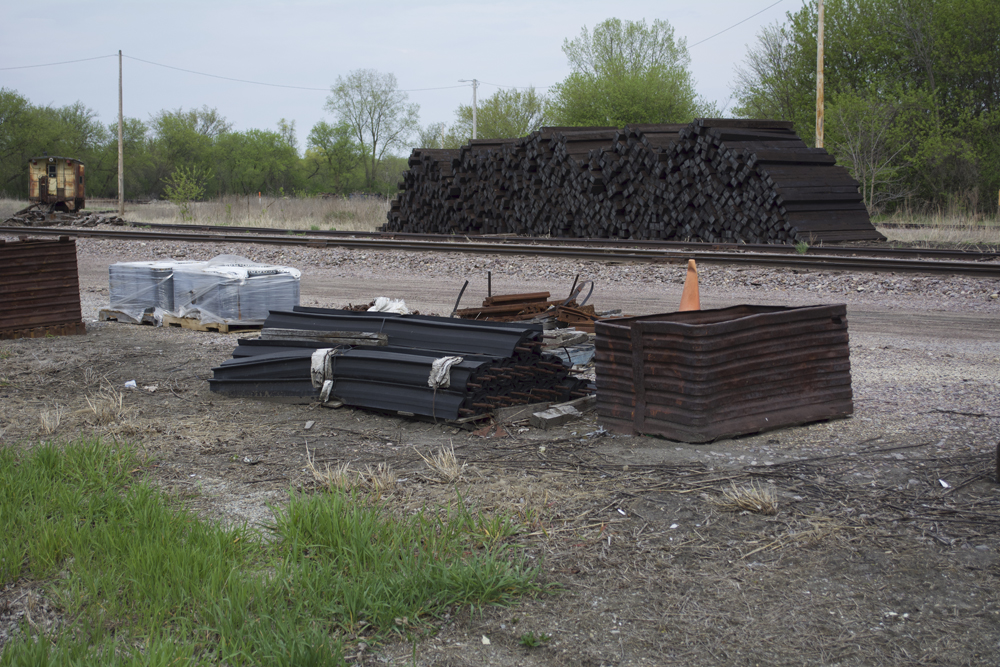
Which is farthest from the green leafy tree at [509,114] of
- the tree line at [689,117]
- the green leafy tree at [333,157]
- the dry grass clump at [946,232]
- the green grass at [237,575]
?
the green grass at [237,575]

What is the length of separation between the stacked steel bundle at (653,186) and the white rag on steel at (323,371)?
14380 mm

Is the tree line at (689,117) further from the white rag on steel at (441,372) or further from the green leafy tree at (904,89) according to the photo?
the white rag on steel at (441,372)

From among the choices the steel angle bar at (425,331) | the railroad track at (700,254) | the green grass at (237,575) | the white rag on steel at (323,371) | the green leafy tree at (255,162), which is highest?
the green leafy tree at (255,162)

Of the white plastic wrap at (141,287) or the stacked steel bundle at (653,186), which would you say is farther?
the stacked steel bundle at (653,186)

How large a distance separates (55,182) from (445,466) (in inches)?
1608

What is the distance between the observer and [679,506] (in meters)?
4.24

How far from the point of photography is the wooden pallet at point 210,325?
400 inches

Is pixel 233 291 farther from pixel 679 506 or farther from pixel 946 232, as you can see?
pixel 946 232

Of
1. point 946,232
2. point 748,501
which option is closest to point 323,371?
point 748,501

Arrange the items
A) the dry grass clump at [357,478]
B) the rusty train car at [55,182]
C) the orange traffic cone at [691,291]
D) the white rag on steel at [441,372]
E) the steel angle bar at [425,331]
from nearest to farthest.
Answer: the dry grass clump at [357,478], the white rag on steel at [441,372], the steel angle bar at [425,331], the orange traffic cone at [691,291], the rusty train car at [55,182]

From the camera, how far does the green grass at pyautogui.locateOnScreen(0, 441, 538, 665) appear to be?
3033 mm

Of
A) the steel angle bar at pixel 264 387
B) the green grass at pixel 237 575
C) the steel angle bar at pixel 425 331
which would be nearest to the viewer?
the green grass at pixel 237 575

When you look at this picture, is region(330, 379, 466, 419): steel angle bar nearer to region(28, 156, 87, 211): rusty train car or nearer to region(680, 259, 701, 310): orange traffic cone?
region(680, 259, 701, 310): orange traffic cone

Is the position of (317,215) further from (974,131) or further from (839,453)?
(839,453)
